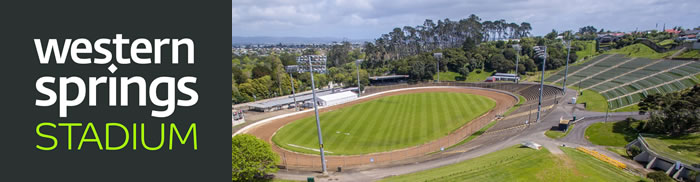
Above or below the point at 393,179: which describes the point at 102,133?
above

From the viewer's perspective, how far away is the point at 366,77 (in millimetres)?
98875

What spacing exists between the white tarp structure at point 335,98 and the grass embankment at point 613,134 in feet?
158

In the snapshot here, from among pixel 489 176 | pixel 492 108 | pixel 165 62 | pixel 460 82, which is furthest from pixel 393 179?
pixel 460 82

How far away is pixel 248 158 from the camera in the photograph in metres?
24.9

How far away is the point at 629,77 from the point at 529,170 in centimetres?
5926

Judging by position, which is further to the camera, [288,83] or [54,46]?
[288,83]

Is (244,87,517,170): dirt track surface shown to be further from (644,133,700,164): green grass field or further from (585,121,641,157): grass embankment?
(644,133,700,164): green grass field

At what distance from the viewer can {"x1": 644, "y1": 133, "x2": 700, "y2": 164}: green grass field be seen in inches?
1002

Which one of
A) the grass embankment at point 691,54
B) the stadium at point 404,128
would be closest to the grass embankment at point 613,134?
the stadium at point 404,128

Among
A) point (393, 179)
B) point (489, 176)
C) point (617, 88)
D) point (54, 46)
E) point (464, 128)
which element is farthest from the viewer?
point (617, 88)

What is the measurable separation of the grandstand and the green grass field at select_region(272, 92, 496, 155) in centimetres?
1829

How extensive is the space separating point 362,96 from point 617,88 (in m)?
50.5

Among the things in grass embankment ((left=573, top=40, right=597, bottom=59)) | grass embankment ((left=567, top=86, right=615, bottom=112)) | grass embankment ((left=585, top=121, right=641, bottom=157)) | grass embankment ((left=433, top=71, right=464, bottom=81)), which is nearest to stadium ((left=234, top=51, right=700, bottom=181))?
grass embankment ((left=567, top=86, right=615, bottom=112))

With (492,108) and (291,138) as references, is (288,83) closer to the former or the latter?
(291,138)
